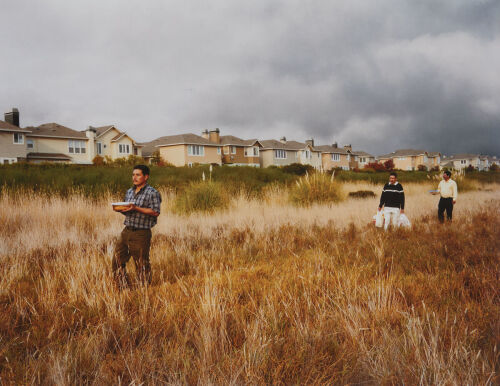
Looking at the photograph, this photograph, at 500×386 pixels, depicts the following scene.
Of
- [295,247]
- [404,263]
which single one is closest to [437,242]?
[404,263]

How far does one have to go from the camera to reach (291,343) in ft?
7.82

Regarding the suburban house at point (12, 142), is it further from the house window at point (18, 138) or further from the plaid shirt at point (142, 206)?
the plaid shirt at point (142, 206)

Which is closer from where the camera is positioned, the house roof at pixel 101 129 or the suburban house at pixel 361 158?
the house roof at pixel 101 129

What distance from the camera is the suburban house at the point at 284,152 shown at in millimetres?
69350

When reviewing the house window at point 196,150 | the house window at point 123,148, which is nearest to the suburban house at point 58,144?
the house window at point 123,148

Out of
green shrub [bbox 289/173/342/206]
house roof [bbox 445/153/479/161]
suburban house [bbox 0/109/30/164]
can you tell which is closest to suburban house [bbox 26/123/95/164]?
suburban house [bbox 0/109/30/164]

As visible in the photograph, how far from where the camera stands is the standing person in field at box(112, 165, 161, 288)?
12.6ft

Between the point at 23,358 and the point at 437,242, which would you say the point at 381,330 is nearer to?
the point at 23,358

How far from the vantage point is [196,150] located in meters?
56.9

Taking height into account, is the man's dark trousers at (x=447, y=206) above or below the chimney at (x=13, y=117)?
below

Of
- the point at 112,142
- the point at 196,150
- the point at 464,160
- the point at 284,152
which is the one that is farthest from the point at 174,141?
the point at 464,160

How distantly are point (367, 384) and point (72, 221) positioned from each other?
31.8 feet

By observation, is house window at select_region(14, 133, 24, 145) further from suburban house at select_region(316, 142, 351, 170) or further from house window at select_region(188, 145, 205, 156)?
suburban house at select_region(316, 142, 351, 170)

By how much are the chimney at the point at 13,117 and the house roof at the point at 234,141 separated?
33359 mm
